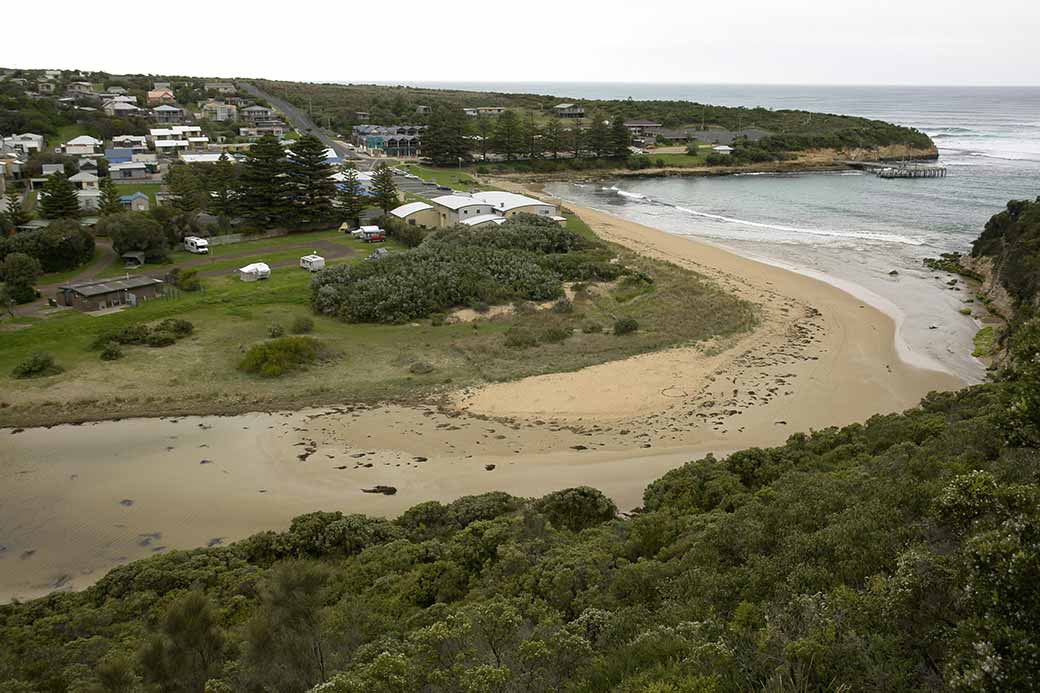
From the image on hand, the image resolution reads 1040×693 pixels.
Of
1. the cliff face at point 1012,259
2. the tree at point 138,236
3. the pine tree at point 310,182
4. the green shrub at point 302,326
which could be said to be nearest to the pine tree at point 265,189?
the pine tree at point 310,182

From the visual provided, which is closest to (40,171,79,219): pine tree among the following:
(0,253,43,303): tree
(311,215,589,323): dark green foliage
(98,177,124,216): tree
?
(98,177,124,216): tree

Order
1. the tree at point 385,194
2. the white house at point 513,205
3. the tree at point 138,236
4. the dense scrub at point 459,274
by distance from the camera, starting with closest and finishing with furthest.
Answer: the dense scrub at point 459,274 < the tree at point 138,236 < the white house at point 513,205 < the tree at point 385,194

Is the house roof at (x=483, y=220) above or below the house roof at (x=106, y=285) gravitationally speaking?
above

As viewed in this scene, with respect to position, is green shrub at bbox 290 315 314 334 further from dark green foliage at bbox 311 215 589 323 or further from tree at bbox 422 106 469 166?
tree at bbox 422 106 469 166

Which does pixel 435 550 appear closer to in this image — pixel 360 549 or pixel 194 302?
pixel 360 549

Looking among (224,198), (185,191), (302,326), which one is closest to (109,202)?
(185,191)

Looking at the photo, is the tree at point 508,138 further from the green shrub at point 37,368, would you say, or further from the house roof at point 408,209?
the green shrub at point 37,368
